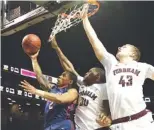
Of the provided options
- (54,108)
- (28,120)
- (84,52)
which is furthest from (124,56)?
(28,120)

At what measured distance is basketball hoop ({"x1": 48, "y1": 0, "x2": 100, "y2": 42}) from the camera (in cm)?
370

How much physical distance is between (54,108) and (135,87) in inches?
33.6

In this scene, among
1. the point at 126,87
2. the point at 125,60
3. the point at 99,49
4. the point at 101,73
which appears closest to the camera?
the point at 126,87

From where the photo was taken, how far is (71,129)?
359 centimetres

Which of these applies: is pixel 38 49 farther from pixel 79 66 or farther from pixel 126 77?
pixel 126 77

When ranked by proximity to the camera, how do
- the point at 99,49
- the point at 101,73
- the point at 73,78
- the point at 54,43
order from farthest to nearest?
the point at 54,43
the point at 73,78
the point at 101,73
the point at 99,49

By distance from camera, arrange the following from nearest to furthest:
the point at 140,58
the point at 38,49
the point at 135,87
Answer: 1. the point at 135,87
2. the point at 140,58
3. the point at 38,49

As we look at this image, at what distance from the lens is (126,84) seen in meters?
3.30

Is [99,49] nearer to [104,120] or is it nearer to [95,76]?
[95,76]

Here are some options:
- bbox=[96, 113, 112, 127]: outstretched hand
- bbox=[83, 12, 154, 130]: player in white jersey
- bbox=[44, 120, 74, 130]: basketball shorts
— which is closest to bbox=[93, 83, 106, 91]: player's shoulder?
bbox=[83, 12, 154, 130]: player in white jersey

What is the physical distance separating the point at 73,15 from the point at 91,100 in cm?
89

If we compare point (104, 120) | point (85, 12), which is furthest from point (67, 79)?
Answer: point (85, 12)

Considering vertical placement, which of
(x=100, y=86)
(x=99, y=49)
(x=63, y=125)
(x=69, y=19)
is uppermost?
(x=69, y=19)

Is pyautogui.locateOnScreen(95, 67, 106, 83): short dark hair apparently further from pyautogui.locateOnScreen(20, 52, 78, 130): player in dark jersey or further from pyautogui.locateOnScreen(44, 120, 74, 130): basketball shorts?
pyautogui.locateOnScreen(44, 120, 74, 130): basketball shorts
